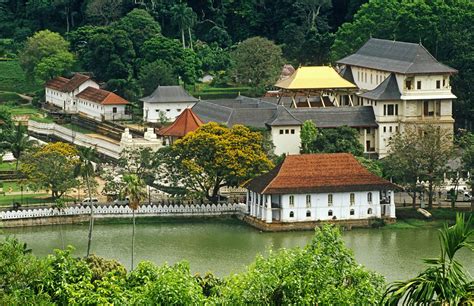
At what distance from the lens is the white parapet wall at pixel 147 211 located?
51.5 meters

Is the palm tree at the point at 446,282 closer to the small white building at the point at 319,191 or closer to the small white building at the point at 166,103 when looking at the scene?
the small white building at the point at 319,191

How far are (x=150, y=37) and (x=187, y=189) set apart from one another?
24579 millimetres

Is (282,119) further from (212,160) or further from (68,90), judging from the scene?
(68,90)

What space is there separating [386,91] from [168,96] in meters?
11.0

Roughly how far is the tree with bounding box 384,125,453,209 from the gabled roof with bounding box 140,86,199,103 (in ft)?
54.3

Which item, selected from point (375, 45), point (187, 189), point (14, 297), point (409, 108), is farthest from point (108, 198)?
point (14, 297)

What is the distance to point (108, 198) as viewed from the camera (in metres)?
54.1

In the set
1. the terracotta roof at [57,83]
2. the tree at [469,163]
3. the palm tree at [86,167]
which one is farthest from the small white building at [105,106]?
the tree at [469,163]

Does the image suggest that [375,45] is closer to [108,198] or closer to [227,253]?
[108,198]

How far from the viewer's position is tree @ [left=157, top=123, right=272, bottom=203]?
53062mm

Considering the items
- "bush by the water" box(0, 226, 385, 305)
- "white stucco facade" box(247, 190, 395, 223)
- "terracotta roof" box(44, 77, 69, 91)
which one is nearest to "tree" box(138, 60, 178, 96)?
"terracotta roof" box(44, 77, 69, 91)

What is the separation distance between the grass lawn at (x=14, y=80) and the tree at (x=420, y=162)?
2901 cm

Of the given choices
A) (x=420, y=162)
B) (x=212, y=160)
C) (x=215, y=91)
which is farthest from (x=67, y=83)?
(x=420, y=162)

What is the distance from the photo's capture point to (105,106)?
2805 inches
